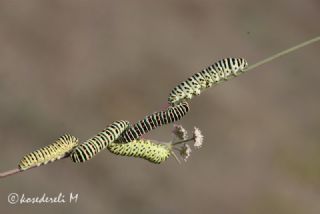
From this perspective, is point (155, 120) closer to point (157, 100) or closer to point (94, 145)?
point (94, 145)

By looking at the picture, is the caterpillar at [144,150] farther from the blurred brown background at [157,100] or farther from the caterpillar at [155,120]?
the blurred brown background at [157,100]

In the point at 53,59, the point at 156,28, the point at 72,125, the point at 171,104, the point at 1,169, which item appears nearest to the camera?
the point at 171,104

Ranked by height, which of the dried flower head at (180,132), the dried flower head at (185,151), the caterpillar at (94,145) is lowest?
the caterpillar at (94,145)

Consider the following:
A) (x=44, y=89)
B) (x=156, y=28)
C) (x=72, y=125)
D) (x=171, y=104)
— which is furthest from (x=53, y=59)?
(x=171, y=104)

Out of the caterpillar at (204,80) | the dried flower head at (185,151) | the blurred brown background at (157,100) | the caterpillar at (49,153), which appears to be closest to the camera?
the caterpillar at (49,153)

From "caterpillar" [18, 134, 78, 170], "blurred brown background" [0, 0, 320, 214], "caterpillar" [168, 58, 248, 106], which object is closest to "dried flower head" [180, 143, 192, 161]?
"caterpillar" [168, 58, 248, 106]

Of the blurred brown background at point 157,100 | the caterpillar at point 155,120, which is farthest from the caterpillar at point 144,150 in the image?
the blurred brown background at point 157,100

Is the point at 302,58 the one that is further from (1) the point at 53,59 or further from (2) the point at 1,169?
(2) the point at 1,169
